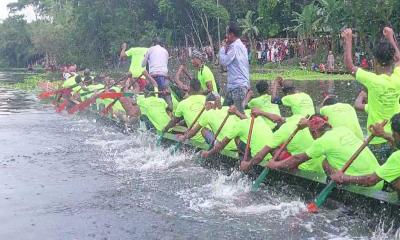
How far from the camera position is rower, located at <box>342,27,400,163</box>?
5.31 metres

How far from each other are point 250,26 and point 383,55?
27996 mm

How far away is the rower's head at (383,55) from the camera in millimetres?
5293

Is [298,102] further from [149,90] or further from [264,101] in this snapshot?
[149,90]

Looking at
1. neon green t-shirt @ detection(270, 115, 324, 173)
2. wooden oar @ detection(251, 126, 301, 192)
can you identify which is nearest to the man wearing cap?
wooden oar @ detection(251, 126, 301, 192)

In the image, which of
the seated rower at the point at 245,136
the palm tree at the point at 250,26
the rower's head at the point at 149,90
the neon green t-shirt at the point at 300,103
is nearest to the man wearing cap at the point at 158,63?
the rower's head at the point at 149,90

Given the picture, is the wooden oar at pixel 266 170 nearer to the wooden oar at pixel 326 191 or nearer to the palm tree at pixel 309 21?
the wooden oar at pixel 326 191

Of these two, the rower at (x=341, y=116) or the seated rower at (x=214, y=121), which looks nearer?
the rower at (x=341, y=116)

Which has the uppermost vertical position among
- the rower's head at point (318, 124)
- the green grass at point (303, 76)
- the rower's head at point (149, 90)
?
the rower's head at point (318, 124)

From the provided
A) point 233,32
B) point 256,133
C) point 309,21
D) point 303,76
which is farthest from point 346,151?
point 309,21

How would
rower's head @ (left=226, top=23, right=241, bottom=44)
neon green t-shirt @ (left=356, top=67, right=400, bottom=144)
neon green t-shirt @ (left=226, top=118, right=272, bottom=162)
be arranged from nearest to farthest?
neon green t-shirt @ (left=356, top=67, right=400, bottom=144), neon green t-shirt @ (left=226, top=118, right=272, bottom=162), rower's head @ (left=226, top=23, right=241, bottom=44)

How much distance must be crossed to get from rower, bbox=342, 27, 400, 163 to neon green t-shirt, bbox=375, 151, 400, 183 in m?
1.05

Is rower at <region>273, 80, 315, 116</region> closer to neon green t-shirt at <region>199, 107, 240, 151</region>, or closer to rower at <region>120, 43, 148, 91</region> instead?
neon green t-shirt at <region>199, 107, 240, 151</region>

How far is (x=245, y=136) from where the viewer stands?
7.13m

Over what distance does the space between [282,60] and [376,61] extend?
1060 inches
